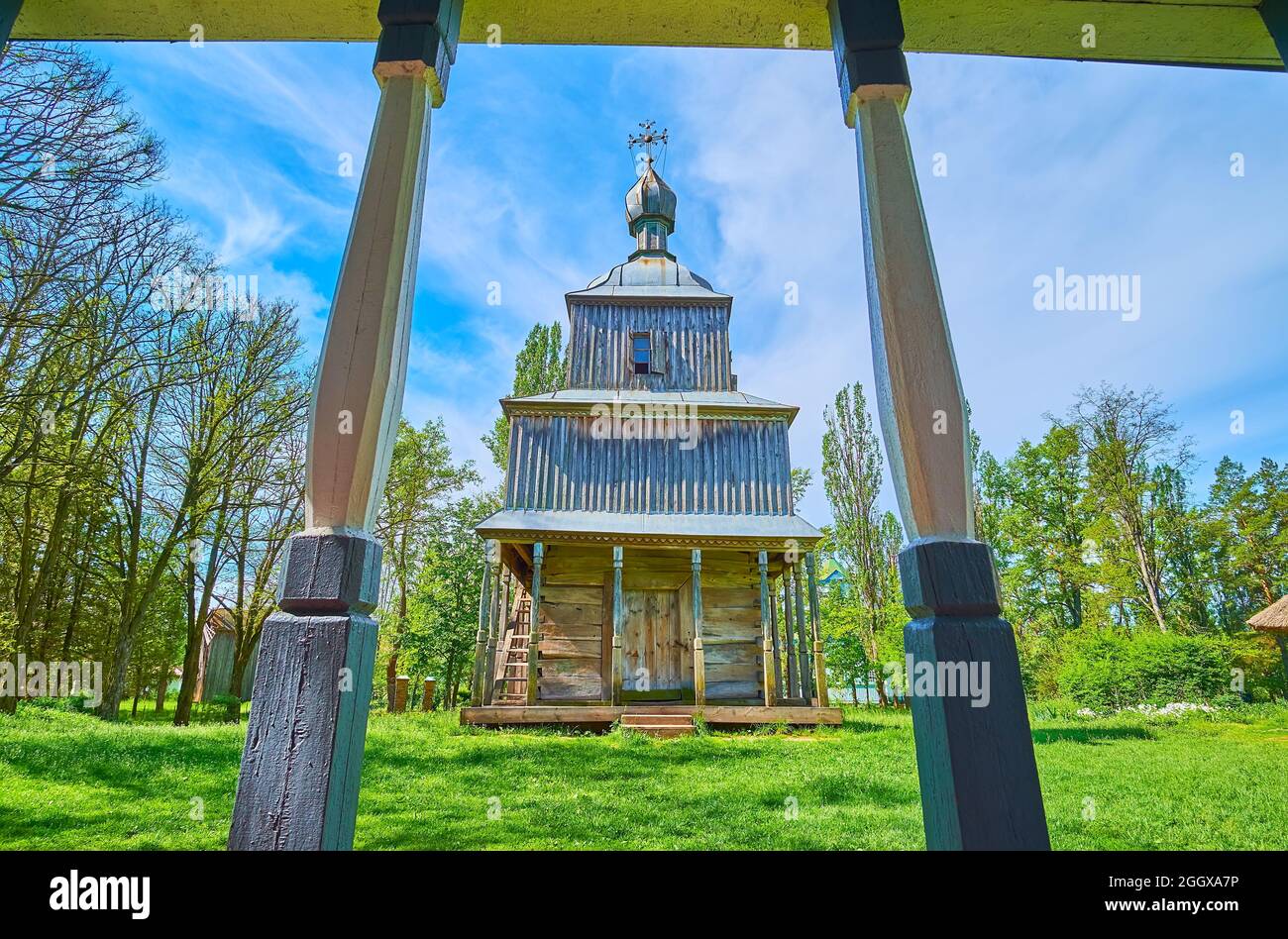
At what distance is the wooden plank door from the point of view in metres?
15.1

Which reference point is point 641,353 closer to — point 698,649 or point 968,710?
point 698,649

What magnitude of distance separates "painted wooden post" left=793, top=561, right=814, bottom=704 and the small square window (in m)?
7.10

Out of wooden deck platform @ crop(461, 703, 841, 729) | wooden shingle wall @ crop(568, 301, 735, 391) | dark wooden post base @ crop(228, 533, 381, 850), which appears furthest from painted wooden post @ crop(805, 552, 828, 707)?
dark wooden post base @ crop(228, 533, 381, 850)

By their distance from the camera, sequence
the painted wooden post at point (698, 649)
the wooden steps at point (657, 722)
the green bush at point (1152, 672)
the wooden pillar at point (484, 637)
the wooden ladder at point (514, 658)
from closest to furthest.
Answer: the wooden steps at point (657, 722), the painted wooden post at point (698, 649), the wooden pillar at point (484, 637), the wooden ladder at point (514, 658), the green bush at point (1152, 672)

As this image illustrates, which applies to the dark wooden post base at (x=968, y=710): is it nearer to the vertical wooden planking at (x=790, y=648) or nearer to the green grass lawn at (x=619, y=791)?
the green grass lawn at (x=619, y=791)

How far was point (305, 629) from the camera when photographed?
2143 mm

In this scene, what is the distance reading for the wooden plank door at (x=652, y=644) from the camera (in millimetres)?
15133

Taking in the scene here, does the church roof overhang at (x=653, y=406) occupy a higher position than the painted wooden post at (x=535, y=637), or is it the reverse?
the church roof overhang at (x=653, y=406)

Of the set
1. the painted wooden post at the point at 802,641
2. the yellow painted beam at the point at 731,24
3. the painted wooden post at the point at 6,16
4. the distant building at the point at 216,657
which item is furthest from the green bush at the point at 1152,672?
the distant building at the point at 216,657

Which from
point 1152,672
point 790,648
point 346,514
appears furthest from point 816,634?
point 346,514

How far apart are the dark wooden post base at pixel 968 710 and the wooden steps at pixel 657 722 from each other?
383 inches

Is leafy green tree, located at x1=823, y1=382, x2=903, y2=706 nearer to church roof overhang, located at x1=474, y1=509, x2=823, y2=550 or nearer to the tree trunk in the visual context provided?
church roof overhang, located at x1=474, y1=509, x2=823, y2=550

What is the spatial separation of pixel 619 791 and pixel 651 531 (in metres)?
7.96
